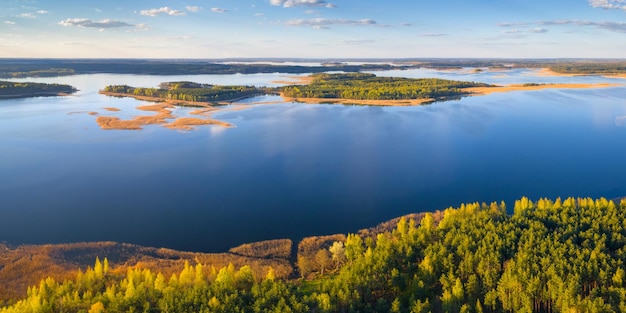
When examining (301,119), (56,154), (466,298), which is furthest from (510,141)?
(56,154)

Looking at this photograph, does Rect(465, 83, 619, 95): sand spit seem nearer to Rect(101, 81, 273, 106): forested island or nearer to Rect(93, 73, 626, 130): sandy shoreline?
Rect(93, 73, 626, 130): sandy shoreline

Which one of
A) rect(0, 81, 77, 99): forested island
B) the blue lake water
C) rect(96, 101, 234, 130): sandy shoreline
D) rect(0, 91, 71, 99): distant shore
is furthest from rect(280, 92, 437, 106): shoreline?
rect(0, 81, 77, 99): forested island

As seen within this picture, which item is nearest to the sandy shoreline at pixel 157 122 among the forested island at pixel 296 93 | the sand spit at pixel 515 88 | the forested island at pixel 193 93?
the forested island at pixel 193 93

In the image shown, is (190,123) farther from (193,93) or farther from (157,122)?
(193,93)

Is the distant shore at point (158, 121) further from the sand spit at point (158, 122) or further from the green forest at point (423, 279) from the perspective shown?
the green forest at point (423, 279)

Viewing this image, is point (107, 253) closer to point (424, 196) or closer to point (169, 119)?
point (424, 196)

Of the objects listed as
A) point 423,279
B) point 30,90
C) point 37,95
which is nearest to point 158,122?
point 37,95
